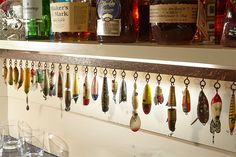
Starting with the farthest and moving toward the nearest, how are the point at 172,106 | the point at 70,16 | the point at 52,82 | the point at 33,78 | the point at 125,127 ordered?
the point at 33,78
the point at 52,82
the point at 125,127
the point at 172,106
the point at 70,16

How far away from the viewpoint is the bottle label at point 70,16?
2.61 feet

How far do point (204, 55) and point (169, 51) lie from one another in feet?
0.20

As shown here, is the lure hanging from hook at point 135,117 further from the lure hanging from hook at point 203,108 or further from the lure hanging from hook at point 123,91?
the lure hanging from hook at point 203,108

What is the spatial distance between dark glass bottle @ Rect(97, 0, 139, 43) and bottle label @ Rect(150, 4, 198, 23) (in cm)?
10

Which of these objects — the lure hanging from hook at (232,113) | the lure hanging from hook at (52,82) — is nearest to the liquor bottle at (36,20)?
the lure hanging from hook at (52,82)

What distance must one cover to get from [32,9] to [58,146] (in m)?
0.60

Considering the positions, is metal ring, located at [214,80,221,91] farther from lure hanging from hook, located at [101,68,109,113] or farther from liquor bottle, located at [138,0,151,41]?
lure hanging from hook, located at [101,68,109,113]

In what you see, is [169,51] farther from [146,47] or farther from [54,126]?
[54,126]

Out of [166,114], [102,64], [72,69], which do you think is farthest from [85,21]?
[72,69]

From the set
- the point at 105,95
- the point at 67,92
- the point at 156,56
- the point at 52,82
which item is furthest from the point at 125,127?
the point at 156,56

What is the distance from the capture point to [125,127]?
3.67ft

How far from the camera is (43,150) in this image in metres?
1.40

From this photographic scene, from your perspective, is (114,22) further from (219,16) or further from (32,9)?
(32,9)

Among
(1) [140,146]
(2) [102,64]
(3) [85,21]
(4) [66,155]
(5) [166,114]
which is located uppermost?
(3) [85,21]
